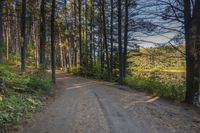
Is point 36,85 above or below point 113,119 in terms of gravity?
above

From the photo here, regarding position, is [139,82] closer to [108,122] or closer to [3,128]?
[108,122]

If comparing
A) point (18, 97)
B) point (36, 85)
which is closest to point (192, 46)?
point (36, 85)

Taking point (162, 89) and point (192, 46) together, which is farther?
point (162, 89)

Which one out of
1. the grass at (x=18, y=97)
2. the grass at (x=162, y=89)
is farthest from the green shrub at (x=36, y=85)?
the grass at (x=162, y=89)

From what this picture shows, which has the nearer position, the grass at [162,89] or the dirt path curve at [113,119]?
the dirt path curve at [113,119]

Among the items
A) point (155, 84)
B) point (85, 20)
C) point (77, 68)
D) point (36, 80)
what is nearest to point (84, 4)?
point (85, 20)

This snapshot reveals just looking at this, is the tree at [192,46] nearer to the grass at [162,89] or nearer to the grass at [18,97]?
the grass at [162,89]

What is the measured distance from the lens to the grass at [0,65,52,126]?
32.9ft

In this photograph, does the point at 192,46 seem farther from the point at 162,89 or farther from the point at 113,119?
the point at 113,119

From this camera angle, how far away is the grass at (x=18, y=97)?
10025 millimetres

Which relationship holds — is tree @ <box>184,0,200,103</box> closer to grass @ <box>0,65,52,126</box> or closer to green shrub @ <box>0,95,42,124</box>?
grass @ <box>0,65,52,126</box>

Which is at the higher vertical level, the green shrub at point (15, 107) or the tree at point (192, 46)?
the tree at point (192, 46)

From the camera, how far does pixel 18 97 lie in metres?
12.6

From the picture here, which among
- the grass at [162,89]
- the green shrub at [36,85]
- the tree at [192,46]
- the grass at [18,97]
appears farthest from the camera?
the grass at [162,89]
